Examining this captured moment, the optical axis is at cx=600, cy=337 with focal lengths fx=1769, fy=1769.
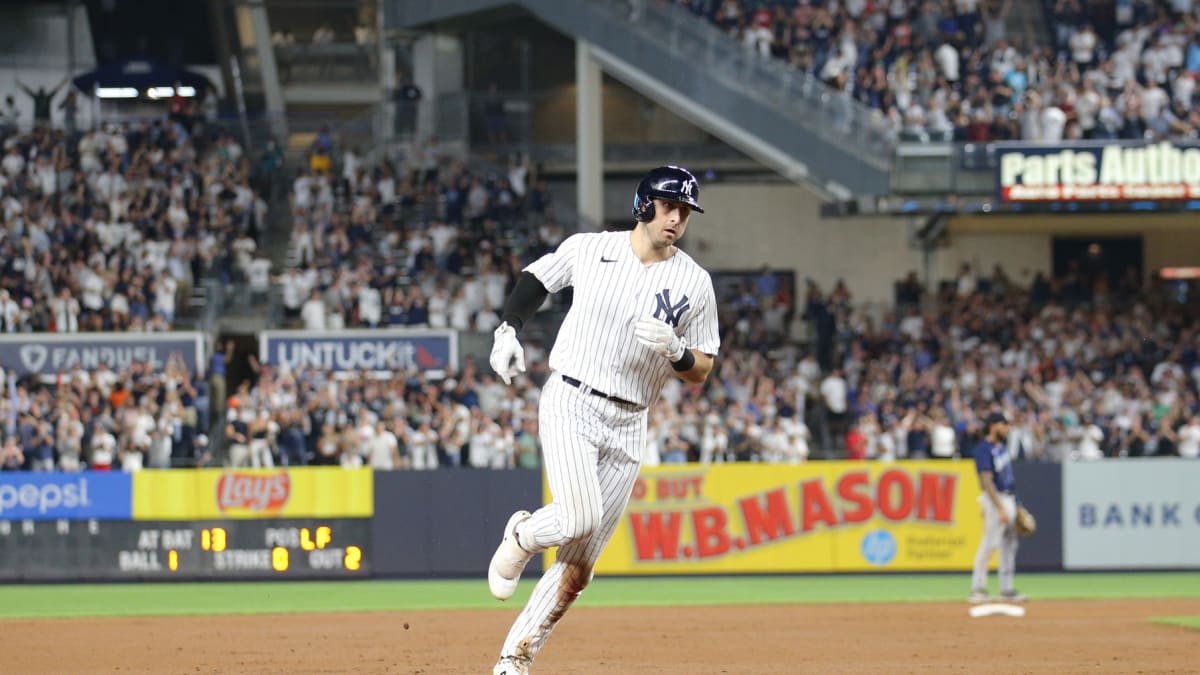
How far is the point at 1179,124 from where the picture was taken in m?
30.8

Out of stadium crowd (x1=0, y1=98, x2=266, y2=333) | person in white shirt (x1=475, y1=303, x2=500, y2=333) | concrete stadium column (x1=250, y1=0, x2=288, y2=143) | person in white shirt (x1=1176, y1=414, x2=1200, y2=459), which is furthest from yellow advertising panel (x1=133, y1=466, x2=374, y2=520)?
concrete stadium column (x1=250, y1=0, x2=288, y2=143)

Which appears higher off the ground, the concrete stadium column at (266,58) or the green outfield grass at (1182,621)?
the concrete stadium column at (266,58)

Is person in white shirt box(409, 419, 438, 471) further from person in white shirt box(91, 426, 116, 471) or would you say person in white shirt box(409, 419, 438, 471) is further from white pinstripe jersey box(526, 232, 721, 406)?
white pinstripe jersey box(526, 232, 721, 406)

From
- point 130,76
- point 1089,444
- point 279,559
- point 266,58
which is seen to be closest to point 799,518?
point 1089,444

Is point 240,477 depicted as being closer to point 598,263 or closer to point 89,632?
point 89,632

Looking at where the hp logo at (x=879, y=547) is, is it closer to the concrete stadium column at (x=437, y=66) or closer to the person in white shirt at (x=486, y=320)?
the person in white shirt at (x=486, y=320)

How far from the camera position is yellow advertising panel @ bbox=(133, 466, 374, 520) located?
2409 cm

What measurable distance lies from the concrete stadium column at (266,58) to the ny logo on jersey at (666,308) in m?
31.1

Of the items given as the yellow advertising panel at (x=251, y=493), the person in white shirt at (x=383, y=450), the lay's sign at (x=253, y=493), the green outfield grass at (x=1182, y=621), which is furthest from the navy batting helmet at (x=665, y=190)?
the person in white shirt at (x=383, y=450)

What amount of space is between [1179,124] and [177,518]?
18269mm

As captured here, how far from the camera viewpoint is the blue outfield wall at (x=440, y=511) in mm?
24203

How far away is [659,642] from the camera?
15672mm

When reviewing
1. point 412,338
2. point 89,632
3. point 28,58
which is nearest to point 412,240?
point 412,338

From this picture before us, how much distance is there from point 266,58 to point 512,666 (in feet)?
104
